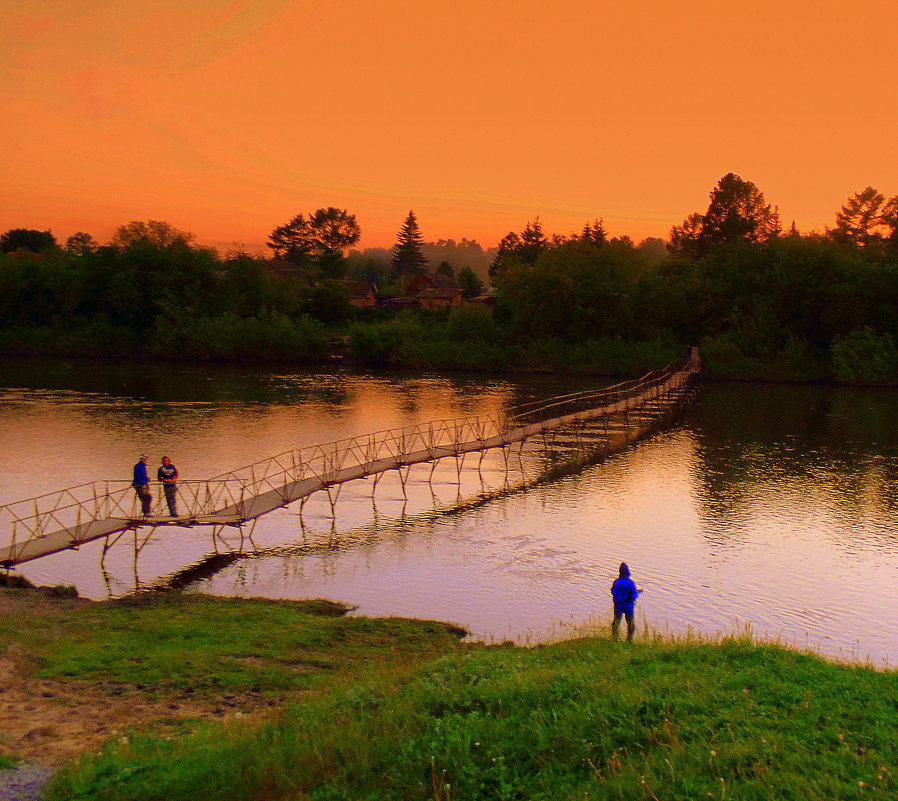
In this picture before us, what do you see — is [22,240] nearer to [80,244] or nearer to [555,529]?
[80,244]

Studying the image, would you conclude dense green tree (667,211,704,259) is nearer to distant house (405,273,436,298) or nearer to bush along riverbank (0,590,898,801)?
distant house (405,273,436,298)

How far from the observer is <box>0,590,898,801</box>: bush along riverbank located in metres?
9.45

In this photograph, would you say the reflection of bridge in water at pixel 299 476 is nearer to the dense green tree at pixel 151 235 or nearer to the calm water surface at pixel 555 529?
the calm water surface at pixel 555 529

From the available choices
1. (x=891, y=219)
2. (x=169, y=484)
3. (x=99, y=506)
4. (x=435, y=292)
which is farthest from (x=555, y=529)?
(x=435, y=292)

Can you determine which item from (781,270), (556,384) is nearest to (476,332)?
(556,384)

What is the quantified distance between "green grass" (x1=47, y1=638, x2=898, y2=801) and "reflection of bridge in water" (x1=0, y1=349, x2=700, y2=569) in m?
13.1

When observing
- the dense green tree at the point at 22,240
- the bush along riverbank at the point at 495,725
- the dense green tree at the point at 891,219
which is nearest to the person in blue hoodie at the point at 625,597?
the bush along riverbank at the point at 495,725

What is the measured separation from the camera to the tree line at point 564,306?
9462cm

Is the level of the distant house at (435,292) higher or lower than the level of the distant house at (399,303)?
higher

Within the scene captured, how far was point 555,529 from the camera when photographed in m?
30.1

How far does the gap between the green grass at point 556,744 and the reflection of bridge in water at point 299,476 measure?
13.1 meters

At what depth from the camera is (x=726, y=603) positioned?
73.6 ft

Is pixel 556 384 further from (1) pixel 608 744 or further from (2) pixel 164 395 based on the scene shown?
(1) pixel 608 744

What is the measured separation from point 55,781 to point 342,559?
51.1 ft
